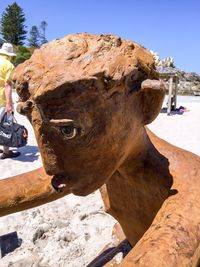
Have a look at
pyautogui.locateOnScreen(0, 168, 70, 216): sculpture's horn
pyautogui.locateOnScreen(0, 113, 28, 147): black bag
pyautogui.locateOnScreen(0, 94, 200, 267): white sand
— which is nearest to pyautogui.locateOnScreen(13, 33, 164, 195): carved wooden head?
pyautogui.locateOnScreen(0, 168, 70, 216): sculpture's horn

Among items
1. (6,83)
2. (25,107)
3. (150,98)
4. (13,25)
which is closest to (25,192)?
(25,107)

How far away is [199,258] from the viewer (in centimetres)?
100

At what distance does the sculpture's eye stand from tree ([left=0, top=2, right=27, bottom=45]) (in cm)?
5230

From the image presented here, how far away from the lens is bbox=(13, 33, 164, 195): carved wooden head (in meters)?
0.90

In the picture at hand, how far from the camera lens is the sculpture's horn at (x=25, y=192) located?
1.40m

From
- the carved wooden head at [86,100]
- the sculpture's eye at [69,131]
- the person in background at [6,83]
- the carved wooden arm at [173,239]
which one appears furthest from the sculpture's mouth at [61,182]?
the person in background at [6,83]

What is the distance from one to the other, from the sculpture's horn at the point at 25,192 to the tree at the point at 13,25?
51811 millimetres

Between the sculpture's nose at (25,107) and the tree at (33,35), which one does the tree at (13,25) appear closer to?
the tree at (33,35)

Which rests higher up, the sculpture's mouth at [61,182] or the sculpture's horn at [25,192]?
the sculpture's mouth at [61,182]

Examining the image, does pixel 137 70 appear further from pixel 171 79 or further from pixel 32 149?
pixel 171 79

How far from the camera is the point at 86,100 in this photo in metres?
0.91

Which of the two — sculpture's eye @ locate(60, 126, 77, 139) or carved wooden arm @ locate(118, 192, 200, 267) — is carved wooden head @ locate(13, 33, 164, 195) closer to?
sculpture's eye @ locate(60, 126, 77, 139)

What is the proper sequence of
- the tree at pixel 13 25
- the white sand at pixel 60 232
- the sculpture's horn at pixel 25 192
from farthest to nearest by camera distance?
the tree at pixel 13 25 → the white sand at pixel 60 232 → the sculpture's horn at pixel 25 192

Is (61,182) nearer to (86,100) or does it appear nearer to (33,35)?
(86,100)
